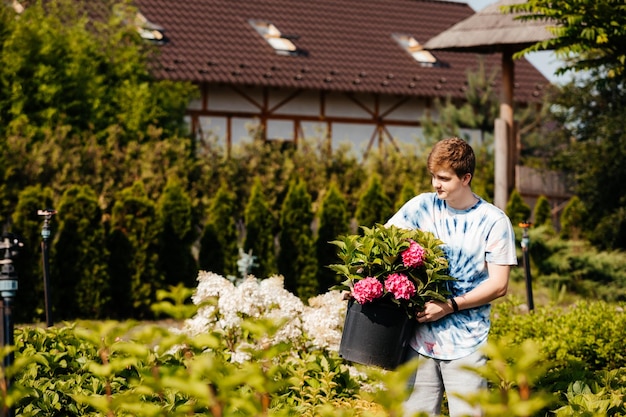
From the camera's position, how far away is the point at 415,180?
17.1 metres

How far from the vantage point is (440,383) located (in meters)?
4.23

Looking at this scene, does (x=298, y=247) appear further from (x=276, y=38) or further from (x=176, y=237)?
(x=276, y=38)

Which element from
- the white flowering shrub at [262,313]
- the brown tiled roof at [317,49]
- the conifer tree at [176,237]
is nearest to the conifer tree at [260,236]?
the conifer tree at [176,237]

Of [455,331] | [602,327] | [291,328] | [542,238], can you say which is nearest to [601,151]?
[542,238]

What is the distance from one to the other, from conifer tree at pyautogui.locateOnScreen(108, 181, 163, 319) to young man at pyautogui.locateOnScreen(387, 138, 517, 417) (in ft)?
26.9

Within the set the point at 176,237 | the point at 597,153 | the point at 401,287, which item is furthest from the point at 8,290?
the point at 597,153

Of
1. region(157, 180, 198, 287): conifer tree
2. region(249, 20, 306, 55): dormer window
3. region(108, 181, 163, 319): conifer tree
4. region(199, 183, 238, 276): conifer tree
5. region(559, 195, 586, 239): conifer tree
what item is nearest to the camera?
region(108, 181, 163, 319): conifer tree

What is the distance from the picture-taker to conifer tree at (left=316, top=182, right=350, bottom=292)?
531 inches

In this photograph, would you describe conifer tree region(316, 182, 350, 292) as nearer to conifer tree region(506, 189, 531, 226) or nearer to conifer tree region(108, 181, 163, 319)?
conifer tree region(108, 181, 163, 319)

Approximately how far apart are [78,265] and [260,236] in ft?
8.46

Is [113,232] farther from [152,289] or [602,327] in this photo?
[602,327]

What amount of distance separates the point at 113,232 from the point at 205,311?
Answer: 6129 millimetres

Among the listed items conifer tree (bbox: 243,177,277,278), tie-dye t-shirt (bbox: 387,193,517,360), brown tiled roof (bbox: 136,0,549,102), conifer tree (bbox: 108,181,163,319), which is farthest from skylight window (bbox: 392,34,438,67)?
tie-dye t-shirt (bbox: 387,193,517,360)

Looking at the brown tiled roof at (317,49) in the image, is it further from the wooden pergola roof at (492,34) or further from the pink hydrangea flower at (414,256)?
the pink hydrangea flower at (414,256)
